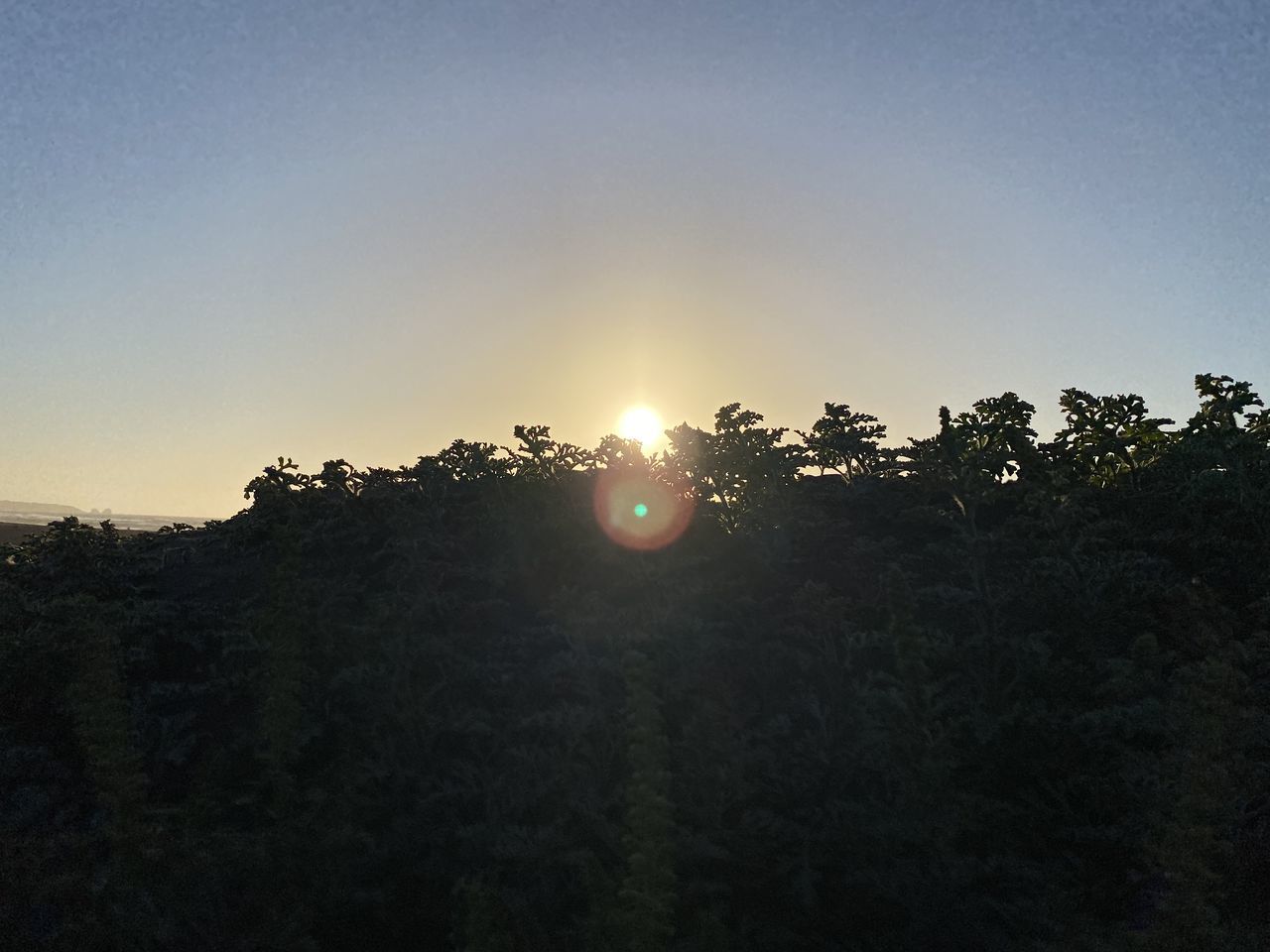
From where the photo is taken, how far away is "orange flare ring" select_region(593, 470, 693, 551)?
12.3m

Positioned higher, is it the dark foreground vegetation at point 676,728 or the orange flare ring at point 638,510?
the orange flare ring at point 638,510

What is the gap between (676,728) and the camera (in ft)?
29.7

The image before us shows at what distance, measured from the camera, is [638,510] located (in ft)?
42.7

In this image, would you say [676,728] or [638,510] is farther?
[638,510]

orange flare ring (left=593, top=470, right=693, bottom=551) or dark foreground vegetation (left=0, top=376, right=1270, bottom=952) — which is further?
orange flare ring (left=593, top=470, right=693, bottom=551)

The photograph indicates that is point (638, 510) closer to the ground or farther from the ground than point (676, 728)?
farther from the ground

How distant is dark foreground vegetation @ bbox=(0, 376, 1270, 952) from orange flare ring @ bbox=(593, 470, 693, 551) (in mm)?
334

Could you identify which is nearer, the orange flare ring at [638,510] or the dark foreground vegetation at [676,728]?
the dark foreground vegetation at [676,728]

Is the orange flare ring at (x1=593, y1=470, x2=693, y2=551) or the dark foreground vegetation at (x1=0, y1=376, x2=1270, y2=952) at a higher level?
the orange flare ring at (x1=593, y1=470, x2=693, y2=551)

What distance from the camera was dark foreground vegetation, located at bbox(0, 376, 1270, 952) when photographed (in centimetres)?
661

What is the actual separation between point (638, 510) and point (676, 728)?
449 centimetres

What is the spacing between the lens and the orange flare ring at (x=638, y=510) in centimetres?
1228

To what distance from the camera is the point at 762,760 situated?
26.8ft

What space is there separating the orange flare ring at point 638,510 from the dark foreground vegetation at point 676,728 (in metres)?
0.33
